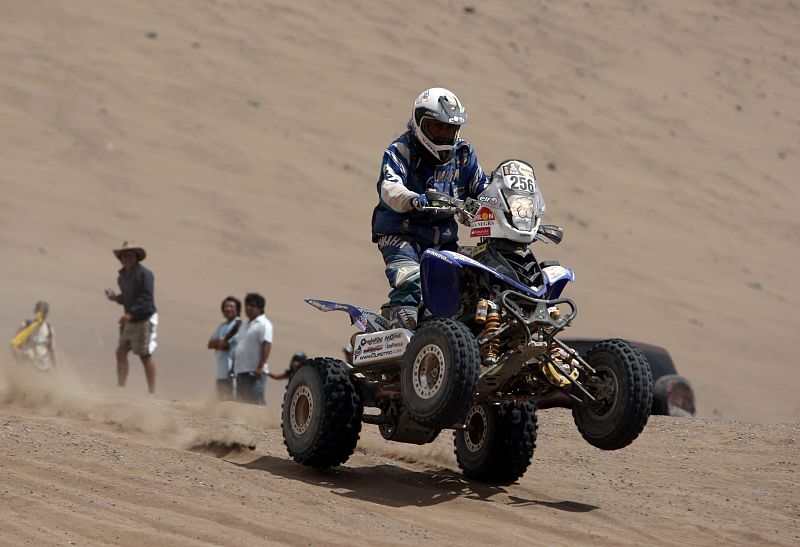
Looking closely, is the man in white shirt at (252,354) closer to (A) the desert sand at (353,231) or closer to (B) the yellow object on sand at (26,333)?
(A) the desert sand at (353,231)

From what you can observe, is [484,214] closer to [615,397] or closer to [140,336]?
[615,397]

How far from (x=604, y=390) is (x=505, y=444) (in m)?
1.04

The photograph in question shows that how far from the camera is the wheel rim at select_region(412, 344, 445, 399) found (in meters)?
7.05

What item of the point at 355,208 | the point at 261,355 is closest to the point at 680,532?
the point at 261,355

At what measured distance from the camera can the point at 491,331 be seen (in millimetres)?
7258

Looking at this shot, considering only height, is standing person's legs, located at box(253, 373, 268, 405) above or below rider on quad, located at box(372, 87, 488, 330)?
below

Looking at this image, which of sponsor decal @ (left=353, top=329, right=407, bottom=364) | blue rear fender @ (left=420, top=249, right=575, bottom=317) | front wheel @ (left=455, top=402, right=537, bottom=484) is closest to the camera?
blue rear fender @ (left=420, top=249, right=575, bottom=317)

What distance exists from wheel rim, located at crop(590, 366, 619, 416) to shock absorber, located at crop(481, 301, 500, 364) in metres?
0.65

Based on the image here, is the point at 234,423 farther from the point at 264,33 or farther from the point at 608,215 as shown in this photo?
the point at 264,33

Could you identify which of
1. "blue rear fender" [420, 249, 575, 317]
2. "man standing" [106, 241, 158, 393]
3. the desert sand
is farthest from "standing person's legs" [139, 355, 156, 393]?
"blue rear fender" [420, 249, 575, 317]

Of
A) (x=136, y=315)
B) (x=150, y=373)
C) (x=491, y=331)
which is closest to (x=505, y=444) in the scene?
(x=491, y=331)

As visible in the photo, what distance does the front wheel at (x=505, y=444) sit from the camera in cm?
825

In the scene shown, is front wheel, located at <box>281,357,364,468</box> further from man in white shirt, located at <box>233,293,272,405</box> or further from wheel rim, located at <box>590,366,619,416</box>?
man in white shirt, located at <box>233,293,272,405</box>

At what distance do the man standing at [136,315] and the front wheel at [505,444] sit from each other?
253 inches
